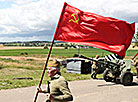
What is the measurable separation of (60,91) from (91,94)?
221 inches

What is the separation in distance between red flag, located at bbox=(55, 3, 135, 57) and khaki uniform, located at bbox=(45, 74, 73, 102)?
1252 millimetres

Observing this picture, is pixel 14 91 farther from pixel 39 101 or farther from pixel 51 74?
pixel 51 74

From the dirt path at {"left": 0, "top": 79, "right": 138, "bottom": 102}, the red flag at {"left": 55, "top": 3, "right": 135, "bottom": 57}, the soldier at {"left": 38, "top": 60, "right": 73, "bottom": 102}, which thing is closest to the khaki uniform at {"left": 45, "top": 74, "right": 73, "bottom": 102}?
the soldier at {"left": 38, "top": 60, "right": 73, "bottom": 102}

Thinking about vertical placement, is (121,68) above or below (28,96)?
above

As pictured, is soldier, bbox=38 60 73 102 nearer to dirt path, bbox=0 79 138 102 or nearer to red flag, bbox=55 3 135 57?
red flag, bbox=55 3 135 57

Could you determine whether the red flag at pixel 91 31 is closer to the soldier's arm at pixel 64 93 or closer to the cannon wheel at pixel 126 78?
the soldier's arm at pixel 64 93

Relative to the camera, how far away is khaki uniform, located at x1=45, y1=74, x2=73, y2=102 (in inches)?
158

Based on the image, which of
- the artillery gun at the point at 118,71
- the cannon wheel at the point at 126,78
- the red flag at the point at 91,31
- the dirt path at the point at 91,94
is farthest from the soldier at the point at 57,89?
the cannon wheel at the point at 126,78

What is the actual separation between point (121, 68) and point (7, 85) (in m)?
6.19

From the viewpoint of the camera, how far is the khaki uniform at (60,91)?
401cm

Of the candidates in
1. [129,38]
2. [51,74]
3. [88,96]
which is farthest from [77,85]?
[51,74]

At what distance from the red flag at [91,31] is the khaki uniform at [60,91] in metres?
1.25

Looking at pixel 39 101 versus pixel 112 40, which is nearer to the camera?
pixel 112 40

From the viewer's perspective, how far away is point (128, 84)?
11.7m
